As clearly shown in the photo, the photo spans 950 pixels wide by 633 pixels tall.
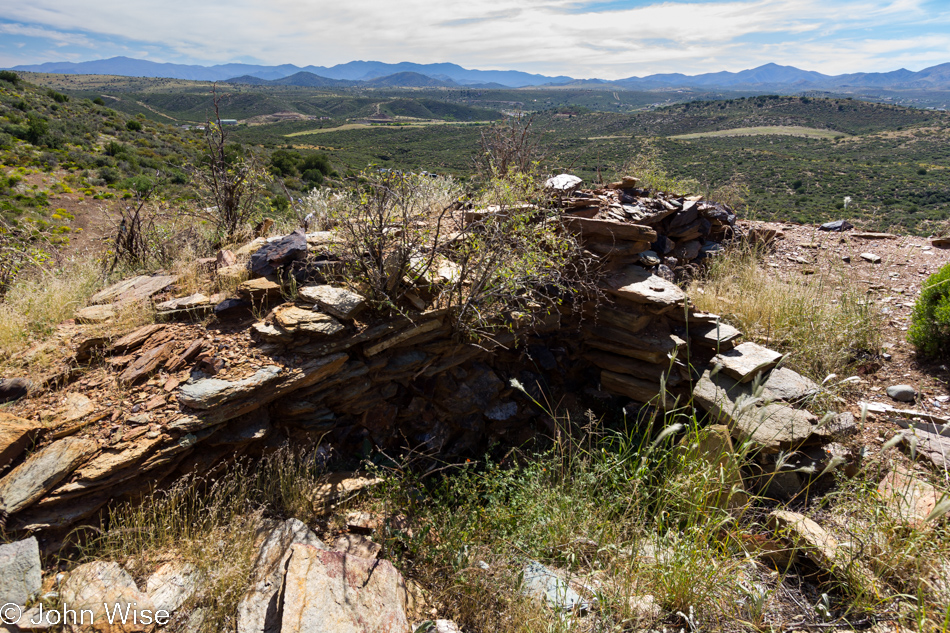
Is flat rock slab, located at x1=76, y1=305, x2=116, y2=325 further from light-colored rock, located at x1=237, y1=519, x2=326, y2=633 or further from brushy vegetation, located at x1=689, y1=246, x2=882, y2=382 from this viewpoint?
brushy vegetation, located at x1=689, y1=246, x2=882, y2=382

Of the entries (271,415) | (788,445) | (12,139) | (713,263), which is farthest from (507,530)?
(12,139)

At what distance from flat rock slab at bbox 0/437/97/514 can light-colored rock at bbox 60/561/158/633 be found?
58cm

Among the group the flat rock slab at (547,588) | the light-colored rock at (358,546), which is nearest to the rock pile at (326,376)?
the light-colored rock at (358,546)

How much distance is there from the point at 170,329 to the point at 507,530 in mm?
3546

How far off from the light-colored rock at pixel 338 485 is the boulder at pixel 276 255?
226 centimetres

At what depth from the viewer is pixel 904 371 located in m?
4.72

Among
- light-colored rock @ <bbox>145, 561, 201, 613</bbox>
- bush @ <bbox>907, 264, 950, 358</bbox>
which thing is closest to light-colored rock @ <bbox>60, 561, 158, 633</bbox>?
light-colored rock @ <bbox>145, 561, 201, 613</bbox>

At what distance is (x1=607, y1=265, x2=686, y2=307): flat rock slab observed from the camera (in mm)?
5031

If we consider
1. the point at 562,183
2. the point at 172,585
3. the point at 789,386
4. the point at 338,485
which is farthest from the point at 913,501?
the point at 562,183

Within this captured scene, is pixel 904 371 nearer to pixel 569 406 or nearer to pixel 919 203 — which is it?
pixel 569 406

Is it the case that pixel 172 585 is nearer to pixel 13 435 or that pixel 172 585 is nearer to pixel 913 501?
pixel 13 435

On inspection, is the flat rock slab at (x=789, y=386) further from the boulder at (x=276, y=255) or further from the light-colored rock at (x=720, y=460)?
the boulder at (x=276, y=255)

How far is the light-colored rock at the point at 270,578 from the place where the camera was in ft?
8.12

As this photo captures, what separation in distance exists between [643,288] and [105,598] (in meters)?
5.39
